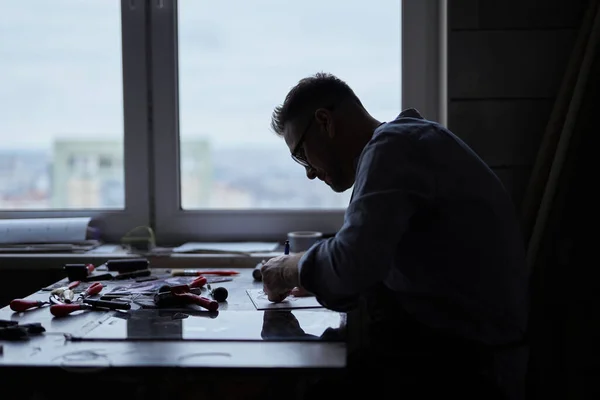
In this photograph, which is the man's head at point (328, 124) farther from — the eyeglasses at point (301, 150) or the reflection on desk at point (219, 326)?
the reflection on desk at point (219, 326)

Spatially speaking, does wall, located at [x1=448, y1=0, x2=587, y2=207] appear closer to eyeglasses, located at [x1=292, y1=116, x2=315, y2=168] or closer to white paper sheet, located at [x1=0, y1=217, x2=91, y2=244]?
eyeglasses, located at [x1=292, y1=116, x2=315, y2=168]

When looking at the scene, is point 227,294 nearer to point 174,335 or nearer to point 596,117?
point 174,335

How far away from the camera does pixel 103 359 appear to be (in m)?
1.02

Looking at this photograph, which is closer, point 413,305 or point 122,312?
point 413,305

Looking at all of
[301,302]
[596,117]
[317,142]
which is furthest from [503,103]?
[301,302]

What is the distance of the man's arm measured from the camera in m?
1.10

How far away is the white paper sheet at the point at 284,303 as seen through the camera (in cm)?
139

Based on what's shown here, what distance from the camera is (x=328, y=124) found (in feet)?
4.61

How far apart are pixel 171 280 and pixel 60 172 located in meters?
0.95

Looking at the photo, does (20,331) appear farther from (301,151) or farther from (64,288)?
(301,151)

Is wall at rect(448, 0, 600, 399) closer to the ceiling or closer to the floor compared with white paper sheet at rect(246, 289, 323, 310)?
closer to the ceiling

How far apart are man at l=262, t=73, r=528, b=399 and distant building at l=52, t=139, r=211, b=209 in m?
1.22

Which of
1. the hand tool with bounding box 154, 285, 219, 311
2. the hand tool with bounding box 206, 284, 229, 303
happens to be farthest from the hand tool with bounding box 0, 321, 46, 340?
the hand tool with bounding box 206, 284, 229, 303

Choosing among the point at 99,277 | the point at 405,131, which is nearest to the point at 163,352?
the point at 405,131
